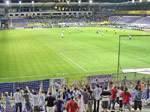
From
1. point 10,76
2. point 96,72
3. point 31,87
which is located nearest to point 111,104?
point 31,87

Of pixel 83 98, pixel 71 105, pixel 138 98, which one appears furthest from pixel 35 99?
pixel 138 98

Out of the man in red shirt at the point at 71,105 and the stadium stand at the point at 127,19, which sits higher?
the stadium stand at the point at 127,19

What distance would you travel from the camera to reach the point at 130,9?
106m

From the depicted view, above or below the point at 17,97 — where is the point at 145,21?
above

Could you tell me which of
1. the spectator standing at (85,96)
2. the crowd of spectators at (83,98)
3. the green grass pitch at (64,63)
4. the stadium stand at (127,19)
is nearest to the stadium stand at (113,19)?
the stadium stand at (127,19)

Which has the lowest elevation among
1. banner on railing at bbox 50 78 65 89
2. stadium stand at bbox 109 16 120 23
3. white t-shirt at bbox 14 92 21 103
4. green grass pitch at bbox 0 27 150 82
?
green grass pitch at bbox 0 27 150 82

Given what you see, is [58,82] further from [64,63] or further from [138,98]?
[64,63]

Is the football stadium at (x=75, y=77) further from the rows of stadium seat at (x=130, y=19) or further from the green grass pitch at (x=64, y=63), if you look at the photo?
the rows of stadium seat at (x=130, y=19)

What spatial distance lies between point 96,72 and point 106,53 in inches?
416

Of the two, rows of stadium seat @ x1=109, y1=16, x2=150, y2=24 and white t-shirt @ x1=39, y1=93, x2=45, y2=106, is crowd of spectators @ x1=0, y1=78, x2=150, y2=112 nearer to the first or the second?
white t-shirt @ x1=39, y1=93, x2=45, y2=106

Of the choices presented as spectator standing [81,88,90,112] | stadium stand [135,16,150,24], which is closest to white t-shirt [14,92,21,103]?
spectator standing [81,88,90,112]

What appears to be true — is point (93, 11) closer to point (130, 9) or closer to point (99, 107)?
point (130, 9)

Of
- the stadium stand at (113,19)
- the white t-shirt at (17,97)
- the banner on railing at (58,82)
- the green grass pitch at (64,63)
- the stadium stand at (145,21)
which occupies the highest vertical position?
the stadium stand at (113,19)

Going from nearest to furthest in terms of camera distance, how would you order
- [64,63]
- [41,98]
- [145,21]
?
[41,98]
[64,63]
[145,21]
